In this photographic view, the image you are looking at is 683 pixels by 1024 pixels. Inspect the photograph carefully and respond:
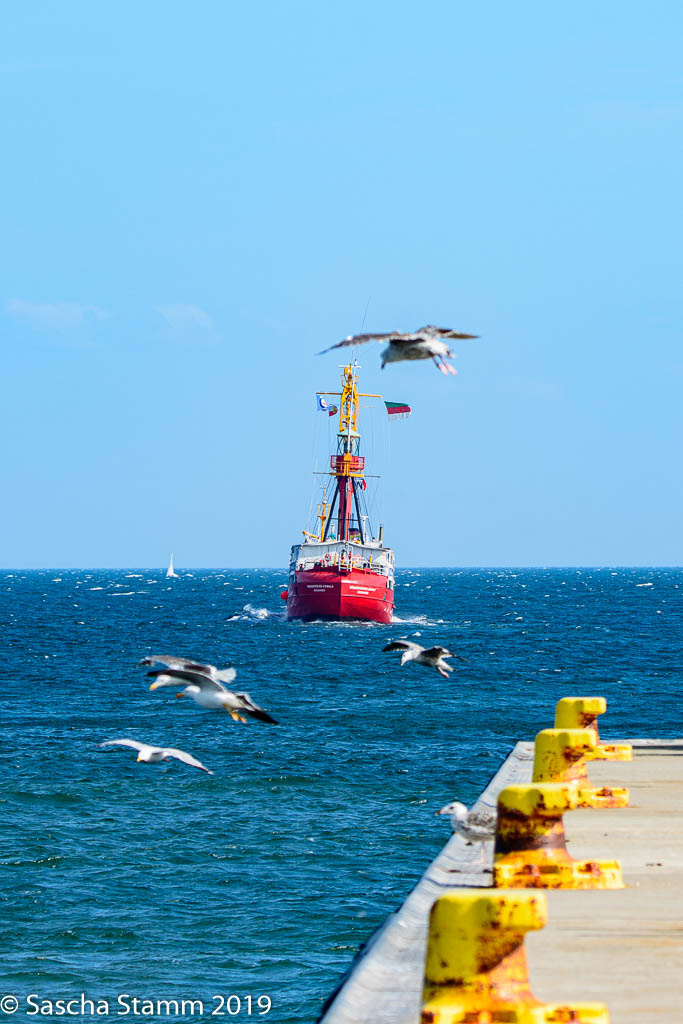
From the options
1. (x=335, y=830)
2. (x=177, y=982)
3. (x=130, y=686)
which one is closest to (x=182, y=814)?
(x=335, y=830)

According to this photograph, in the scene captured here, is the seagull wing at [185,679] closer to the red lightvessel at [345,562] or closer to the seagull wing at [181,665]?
the seagull wing at [181,665]

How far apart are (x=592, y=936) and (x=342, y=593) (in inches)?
2551

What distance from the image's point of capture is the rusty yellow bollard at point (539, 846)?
6969mm

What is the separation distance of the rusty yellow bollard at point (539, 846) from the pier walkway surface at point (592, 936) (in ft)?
0.37

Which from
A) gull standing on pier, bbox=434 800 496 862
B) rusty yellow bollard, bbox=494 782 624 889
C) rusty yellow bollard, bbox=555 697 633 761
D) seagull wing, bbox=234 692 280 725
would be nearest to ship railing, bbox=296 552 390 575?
rusty yellow bollard, bbox=555 697 633 761

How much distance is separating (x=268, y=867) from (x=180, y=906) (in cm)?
Answer: 204

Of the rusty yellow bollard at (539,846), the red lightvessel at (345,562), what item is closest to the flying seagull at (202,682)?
the rusty yellow bollard at (539,846)

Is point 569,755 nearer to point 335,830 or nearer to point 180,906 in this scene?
point 180,906

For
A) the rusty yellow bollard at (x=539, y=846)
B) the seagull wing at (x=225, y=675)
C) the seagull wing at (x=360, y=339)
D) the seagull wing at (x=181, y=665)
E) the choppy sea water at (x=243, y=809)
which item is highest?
the seagull wing at (x=360, y=339)

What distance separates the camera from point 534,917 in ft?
14.2

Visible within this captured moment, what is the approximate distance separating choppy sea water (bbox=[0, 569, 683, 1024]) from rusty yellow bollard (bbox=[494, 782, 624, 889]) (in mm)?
7287

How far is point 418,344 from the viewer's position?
28.2 ft

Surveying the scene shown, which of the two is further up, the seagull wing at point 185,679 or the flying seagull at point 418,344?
the flying seagull at point 418,344

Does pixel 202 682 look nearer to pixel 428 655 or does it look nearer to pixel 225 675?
pixel 225 675
